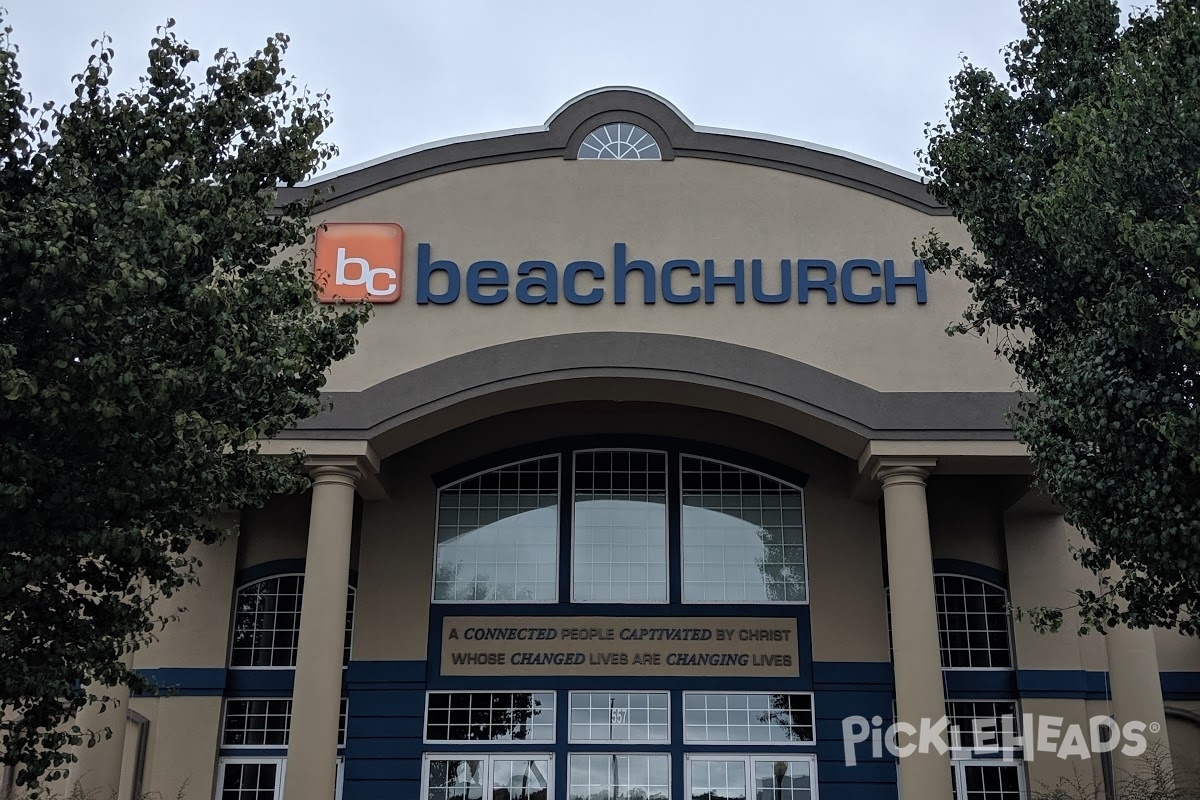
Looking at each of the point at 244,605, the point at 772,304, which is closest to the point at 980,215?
the point at 772,304

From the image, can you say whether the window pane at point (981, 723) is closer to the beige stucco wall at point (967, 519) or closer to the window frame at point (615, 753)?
the beige stucco wall at point (967, 519)

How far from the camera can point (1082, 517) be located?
30.6ft

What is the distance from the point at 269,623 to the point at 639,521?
215 inches

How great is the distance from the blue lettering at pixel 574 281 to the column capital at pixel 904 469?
405 cm

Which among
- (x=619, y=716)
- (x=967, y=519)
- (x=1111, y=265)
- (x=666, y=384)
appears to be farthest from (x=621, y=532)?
(x=1111, y=265)

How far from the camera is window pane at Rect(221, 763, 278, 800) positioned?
54.4 feet

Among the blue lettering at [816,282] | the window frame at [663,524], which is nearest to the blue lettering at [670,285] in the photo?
the blue lettering at [816,282]

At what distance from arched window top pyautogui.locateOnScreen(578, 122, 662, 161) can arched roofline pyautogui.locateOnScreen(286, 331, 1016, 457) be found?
8.70 feet

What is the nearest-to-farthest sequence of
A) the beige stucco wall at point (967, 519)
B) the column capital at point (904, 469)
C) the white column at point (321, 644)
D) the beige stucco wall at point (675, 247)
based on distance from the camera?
the white column at point (321, 644), the column capital at point (904, 469), the beige stucco wall at point (675, 247), the beige stucco wall at point (967, 519)

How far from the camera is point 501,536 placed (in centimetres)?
1744

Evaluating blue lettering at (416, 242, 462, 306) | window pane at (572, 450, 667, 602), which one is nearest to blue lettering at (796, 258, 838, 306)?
window pane at (572, 450, 667, 602)

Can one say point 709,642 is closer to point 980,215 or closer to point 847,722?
point 847,722

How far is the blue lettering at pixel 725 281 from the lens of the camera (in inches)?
618

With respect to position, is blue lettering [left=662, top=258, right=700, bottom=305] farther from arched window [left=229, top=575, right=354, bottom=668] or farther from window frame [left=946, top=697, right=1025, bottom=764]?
window frame [left=946, top=697, right=1025, bottom=764]
